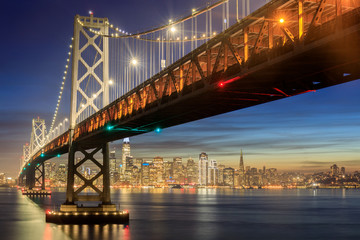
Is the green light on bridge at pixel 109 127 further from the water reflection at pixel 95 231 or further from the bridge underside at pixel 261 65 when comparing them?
the water reflection at pixel 95 231

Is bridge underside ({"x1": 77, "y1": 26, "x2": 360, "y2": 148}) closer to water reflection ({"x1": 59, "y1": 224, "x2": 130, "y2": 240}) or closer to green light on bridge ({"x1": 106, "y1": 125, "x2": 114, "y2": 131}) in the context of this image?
green light on bridge ({"x1": 106, "y1": 125, "x2": 114, "y2": 131})

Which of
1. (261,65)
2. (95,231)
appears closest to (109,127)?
(95,231)

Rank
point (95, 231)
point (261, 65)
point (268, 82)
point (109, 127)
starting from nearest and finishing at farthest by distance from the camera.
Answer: point (261, 65), point (268, 82), point (109, 127), point (95, 231)

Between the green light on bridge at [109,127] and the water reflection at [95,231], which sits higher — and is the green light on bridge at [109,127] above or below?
above

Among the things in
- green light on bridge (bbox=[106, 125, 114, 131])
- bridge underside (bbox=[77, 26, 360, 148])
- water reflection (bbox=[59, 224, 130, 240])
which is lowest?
water reflection (bbox=[59, 224, 130, 240])

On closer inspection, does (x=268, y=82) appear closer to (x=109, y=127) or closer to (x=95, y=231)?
(x=109, y=127)

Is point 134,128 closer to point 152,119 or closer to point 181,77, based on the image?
point 152,119

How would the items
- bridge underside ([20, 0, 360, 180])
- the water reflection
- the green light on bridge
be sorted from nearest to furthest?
bridge underside ([20, 0, 360, 180]) → the green light on bridge → the water reflection

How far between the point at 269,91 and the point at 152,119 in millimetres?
11896

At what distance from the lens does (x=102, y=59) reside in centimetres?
4891

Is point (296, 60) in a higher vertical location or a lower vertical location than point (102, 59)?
lower

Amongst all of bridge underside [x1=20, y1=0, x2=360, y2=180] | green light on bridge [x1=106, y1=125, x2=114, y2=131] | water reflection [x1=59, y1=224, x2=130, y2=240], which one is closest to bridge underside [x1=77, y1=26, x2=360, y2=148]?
bridge underside [x1=20, y1=0, x2=360, y2=180]

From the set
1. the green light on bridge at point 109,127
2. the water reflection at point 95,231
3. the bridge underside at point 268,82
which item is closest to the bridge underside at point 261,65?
the bridge underside at point 268,82

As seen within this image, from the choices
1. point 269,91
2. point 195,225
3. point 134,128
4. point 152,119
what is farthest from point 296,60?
point 195,225
